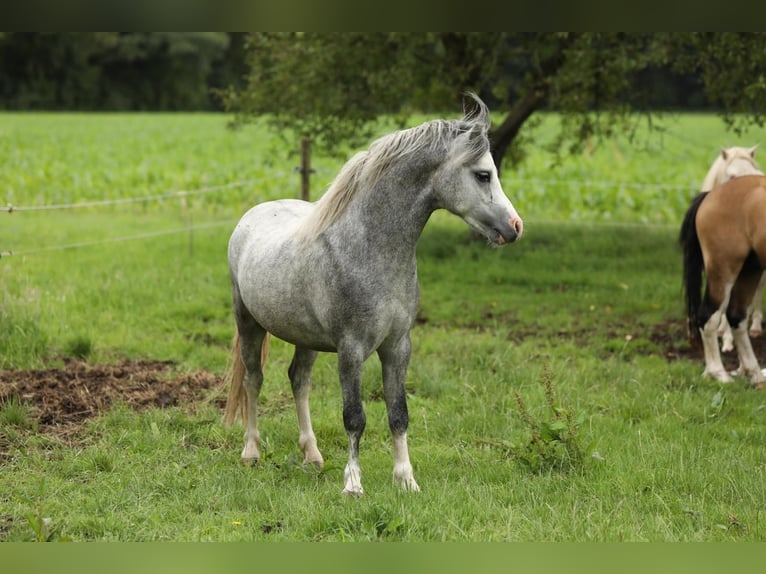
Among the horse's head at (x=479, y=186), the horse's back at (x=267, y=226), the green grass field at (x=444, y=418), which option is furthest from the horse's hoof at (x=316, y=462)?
the horse's head at (x=479, y=186)

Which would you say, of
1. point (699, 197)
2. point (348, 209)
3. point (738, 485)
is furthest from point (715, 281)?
point (348, 209)

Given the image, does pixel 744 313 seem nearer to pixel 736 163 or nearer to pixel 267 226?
pixel 736 163

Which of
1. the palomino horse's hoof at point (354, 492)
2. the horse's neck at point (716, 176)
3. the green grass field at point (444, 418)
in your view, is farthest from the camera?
the horse's neck at point (716, 176)

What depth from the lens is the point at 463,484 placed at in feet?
17.0

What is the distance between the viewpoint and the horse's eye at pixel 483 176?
4.72 meters

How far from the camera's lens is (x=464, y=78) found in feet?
42.7

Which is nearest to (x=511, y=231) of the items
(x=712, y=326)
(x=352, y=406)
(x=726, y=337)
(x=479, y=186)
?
(x=479, y=186)

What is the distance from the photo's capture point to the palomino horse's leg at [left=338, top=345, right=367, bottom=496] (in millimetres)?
4965

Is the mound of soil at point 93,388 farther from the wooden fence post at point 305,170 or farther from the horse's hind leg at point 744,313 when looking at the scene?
the horse's hind leg at point 744,313

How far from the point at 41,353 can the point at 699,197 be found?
6494 mm

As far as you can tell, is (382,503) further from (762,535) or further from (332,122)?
(332,122)

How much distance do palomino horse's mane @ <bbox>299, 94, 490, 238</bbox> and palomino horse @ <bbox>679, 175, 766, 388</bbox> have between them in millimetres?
3729

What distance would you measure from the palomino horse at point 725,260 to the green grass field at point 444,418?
0.44 meters

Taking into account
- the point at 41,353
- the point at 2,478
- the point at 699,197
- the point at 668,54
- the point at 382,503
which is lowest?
the point at 41,353
